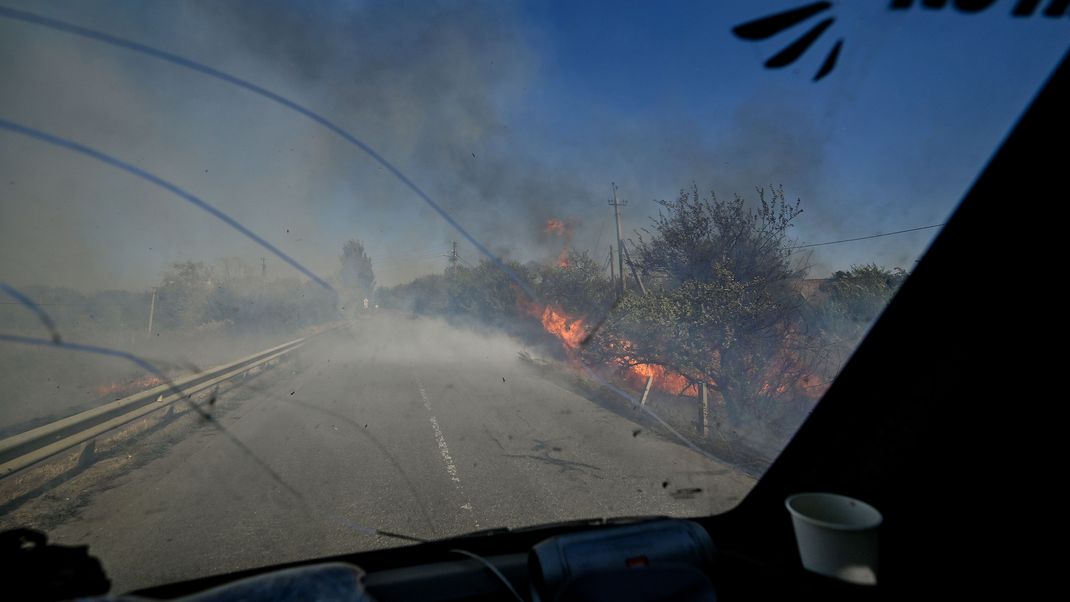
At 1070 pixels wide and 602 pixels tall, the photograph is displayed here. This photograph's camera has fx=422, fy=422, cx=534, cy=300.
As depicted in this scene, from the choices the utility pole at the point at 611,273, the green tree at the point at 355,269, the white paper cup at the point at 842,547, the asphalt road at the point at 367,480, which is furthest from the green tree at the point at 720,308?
the white paper cup at the point at 842,547

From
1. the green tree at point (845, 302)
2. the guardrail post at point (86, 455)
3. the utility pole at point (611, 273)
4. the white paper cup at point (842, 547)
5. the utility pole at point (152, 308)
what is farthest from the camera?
the utility pole at point (611, 273)

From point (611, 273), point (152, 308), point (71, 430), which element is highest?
point (611, 273)

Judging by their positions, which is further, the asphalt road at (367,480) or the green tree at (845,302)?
the green tree at (845,302)

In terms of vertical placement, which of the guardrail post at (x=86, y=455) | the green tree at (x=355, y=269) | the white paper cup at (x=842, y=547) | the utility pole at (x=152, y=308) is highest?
the green tree at (x=355, y=269)

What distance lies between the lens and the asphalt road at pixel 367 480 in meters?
2.83

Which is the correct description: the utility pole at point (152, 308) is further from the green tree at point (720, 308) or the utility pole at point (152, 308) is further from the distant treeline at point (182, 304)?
the green tree at point (720, 308)

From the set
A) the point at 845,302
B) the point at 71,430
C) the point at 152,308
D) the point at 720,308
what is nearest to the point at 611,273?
the point at 720,308

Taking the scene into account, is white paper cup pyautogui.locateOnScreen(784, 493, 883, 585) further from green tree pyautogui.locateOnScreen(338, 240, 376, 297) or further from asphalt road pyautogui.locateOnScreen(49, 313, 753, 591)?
green tree pyautogui.locateOnScreen(338, 240, 376, 297)

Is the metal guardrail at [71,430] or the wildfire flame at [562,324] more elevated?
the wildfire flame at [562,324]

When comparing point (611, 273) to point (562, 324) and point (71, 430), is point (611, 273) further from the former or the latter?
point (71, 430)

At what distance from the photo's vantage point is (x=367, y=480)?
4.06m

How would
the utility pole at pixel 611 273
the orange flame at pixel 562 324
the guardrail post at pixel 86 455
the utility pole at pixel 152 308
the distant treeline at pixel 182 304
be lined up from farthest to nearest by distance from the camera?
the utility pole at pixel 611 273, the orange flame at pixel 562 324, the utility pole at pixel 152 308, the guardrail post at pixel 86 455, the distant treeline at pixel 182 304

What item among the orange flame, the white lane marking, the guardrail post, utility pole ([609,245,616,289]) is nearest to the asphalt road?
the white lane marking

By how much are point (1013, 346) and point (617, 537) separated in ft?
5.31
